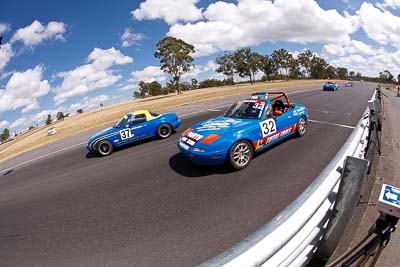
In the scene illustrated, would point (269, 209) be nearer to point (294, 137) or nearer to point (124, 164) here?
point (294, 137)

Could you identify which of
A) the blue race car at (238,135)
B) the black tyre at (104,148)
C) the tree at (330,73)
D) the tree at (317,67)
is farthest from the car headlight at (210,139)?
the tree at (330,73)

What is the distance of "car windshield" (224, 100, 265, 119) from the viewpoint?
18.1 ft

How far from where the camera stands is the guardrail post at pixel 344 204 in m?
2.11

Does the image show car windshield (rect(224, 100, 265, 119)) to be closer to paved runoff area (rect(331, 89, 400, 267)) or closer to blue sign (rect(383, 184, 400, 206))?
paved runoff area (rect(331, 89, 400, 267))

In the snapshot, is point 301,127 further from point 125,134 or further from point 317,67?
point 317,67

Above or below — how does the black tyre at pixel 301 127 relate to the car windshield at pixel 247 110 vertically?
below

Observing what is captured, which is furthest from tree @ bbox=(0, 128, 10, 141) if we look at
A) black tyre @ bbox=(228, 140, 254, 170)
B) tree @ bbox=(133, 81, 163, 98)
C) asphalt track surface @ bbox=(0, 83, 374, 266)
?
black tyre @ bbox=(228, 140, 254, 170)

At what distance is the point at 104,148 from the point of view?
7.77m

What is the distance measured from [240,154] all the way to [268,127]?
1.17 metres

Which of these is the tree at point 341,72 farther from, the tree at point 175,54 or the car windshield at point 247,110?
the car windshield at point 247,110

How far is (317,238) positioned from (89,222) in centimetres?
371

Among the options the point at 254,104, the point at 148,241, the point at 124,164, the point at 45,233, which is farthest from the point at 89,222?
the point at 254,104

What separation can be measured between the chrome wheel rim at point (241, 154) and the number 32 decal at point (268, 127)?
2.29ft

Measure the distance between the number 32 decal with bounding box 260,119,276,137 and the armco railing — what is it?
9.06 feet
